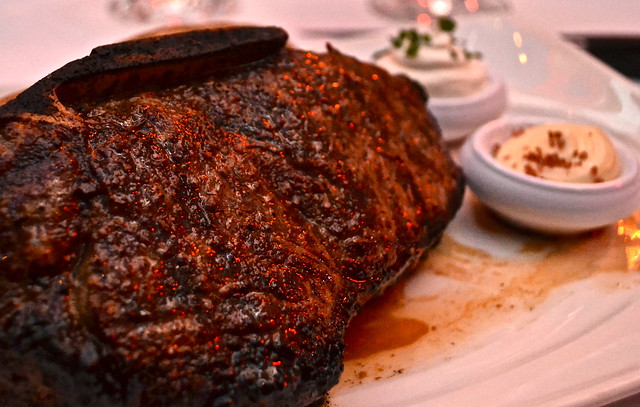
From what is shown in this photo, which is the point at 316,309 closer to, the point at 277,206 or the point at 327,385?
the point at 327,385

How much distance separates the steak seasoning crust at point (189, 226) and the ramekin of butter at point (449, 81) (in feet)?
4.99

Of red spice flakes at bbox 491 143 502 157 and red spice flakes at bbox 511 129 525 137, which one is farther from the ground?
red spice flakes at bbox 511 129 525 137

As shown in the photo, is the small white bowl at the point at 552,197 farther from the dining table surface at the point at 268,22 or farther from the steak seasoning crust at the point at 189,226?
the dining table surface at the point at 268,22

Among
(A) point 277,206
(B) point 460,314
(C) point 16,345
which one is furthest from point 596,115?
(C) point 16,345

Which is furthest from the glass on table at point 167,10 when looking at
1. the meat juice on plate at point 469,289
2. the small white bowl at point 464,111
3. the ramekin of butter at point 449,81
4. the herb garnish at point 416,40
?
the meat juice on plate at point 469,289

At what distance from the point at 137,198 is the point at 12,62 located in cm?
422

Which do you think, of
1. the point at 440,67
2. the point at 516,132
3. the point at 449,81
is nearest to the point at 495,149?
the point at 516,132

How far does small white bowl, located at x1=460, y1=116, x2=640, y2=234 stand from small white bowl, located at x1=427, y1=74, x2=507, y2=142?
73 cm

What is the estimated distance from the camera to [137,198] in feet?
6.74

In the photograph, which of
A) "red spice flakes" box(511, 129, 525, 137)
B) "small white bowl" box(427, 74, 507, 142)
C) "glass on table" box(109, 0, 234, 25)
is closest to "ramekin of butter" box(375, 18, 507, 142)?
"small white bowl" box(427, 74, 507, 142)

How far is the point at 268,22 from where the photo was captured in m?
6.76

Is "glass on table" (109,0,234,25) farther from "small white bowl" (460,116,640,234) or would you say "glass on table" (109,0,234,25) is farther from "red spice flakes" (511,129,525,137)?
"small white bowl" (460,116,640,234)

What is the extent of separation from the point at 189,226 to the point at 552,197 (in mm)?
1909

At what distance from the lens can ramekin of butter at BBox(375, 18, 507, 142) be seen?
4223 millimetres
